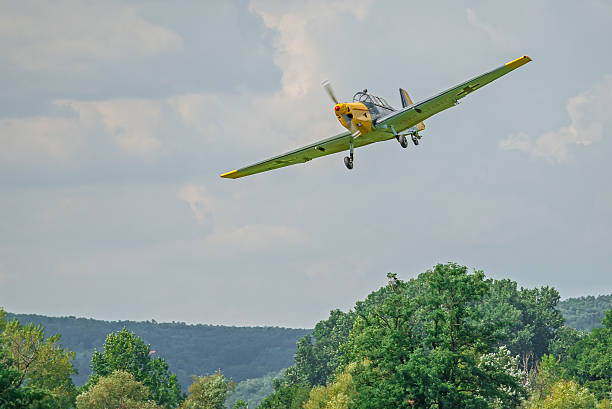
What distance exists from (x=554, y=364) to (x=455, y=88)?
101 meters

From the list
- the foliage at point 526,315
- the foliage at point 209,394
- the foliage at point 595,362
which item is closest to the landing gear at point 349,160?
the foliage at point 209,394

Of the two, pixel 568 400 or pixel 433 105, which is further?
pixel 568 400

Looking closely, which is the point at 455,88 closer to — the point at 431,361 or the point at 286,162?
the point at 286,162

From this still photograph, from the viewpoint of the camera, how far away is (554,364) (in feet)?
437

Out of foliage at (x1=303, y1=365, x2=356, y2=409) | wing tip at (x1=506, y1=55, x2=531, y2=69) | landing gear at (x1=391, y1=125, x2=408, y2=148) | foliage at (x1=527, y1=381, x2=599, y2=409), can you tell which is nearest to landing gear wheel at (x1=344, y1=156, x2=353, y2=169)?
landing gear at (x1=391, y1=125, x2=408, y2=148)

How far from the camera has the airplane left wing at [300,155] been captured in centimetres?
4454

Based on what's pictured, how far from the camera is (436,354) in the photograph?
207ft

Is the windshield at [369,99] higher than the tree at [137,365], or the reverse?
the windshield at [369,99]

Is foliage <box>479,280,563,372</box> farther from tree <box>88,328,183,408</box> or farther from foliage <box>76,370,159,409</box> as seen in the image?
foliage <box>76,370,159,409</box>

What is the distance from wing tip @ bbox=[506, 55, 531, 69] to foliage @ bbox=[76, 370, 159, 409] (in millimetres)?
71130

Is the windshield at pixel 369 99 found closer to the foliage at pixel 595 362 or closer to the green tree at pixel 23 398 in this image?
the green tree at pixel 23 398

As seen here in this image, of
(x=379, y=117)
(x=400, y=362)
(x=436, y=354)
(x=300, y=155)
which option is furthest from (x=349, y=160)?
(x=400, y=362)

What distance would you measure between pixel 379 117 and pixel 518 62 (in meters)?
7.84

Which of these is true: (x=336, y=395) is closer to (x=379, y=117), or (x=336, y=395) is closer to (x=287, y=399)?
(x=287, y=399)
